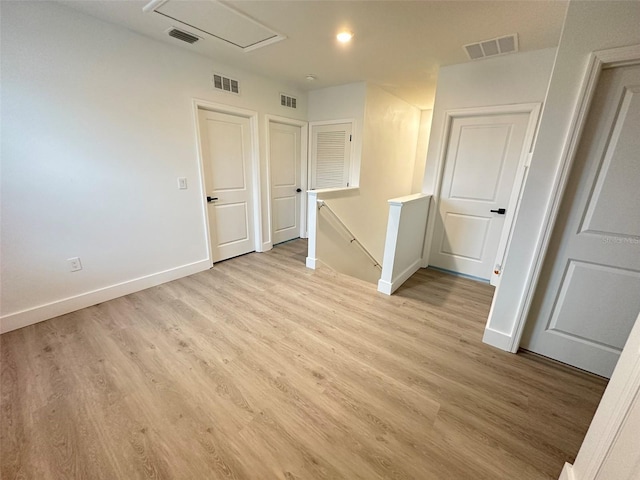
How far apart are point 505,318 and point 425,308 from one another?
677 millimetres

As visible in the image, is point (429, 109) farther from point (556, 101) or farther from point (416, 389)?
point (416, 389)

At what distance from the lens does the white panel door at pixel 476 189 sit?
9.10 feet

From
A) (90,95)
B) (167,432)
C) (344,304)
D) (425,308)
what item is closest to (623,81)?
(425,308)

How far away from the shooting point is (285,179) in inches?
165

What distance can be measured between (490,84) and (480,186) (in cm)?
108

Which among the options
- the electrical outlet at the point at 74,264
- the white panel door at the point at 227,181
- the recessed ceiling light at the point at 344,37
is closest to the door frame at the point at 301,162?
the white panel door at the point at 227,181

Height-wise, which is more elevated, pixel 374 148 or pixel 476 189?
pixel 374 148

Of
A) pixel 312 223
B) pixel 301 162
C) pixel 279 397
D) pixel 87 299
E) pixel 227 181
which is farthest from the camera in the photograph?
pixel 301 162

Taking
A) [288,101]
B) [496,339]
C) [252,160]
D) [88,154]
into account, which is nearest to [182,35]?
[88,154]

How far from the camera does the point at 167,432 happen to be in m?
1.31

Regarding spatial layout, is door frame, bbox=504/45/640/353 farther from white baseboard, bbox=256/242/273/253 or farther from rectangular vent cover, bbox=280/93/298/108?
rectangular vent cover, bbox=280/93/298/108

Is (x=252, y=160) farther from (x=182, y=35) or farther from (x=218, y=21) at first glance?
(x=218, y=21)

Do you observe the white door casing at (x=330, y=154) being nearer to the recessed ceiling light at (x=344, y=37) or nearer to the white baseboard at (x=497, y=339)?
the recessed ceiling light at (x=344, y=37)

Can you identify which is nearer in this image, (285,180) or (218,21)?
(218,21)
